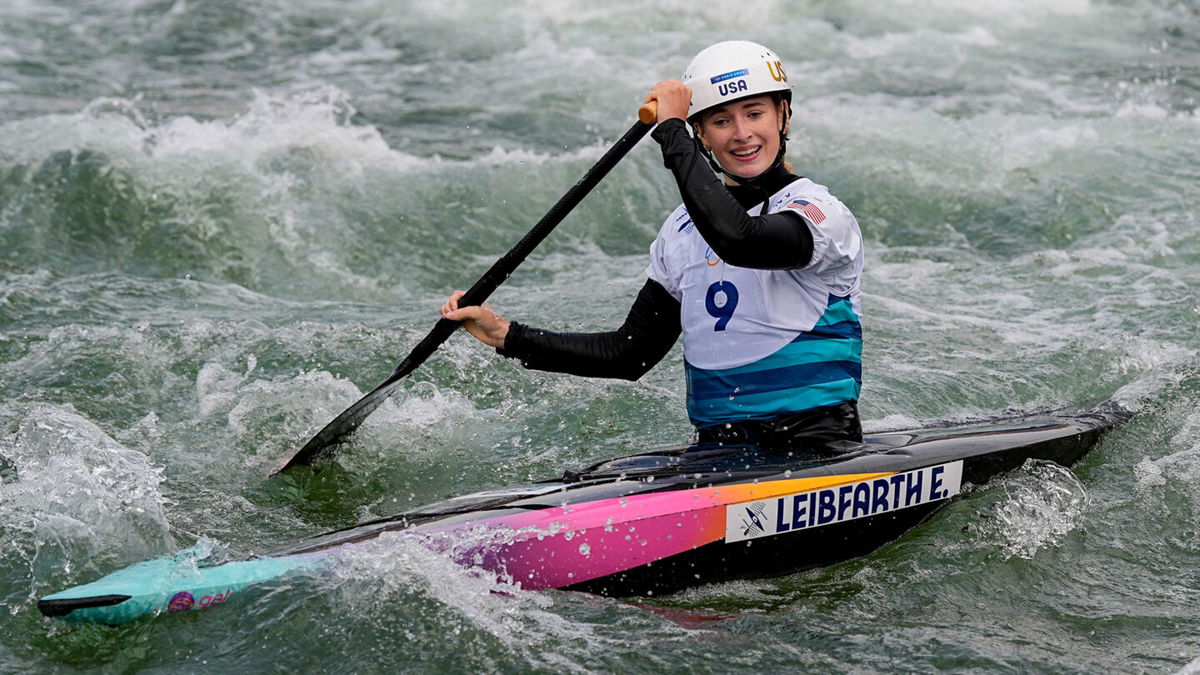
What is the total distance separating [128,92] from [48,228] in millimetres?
4153

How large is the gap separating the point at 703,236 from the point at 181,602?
5.46 feet

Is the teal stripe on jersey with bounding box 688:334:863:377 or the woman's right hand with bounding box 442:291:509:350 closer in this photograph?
the teal stripe on jersey with bounding box 688:334:863:377

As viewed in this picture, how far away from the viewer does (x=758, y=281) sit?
388cm

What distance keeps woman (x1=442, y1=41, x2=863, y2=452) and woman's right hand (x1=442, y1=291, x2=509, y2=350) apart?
1.70 feet

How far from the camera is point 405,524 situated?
3811mm

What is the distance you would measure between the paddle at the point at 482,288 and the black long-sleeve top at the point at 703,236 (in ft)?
0.59

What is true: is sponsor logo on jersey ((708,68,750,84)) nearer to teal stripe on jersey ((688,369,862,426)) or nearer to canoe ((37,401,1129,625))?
teal stripe on jersey ((688,369,862,426))

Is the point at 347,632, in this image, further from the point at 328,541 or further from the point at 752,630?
the point at 752,630

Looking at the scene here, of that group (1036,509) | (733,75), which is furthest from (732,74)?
(1036,509)

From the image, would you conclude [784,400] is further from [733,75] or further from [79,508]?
[79,508]

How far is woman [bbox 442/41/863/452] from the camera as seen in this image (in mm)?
3756

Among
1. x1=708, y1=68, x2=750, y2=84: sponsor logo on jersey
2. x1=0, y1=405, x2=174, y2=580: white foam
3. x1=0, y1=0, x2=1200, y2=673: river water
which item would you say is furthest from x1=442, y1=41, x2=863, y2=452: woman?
x1=0, y1=405, x2=174, y2=580: white foam

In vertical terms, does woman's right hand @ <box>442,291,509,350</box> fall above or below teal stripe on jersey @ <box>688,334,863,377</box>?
above

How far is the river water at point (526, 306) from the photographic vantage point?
3.62 m
